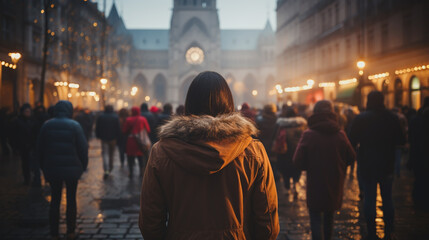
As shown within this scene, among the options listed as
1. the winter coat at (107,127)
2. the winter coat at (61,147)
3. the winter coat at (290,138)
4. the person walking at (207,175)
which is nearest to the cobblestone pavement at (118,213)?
the winter coat at (290,138)

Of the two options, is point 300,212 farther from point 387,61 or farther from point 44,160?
point 387,61

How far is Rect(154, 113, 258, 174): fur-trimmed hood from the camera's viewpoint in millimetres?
2129

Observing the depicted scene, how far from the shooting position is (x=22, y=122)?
390 inches

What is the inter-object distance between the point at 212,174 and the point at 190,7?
67579 mm

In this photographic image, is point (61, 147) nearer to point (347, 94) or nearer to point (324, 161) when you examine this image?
point (324, 161)

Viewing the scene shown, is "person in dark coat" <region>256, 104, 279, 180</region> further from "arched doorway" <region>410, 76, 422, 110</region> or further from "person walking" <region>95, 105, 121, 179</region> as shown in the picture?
"arched doorway" <region>410, 76, 422, 110</region>

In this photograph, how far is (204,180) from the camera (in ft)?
7.39

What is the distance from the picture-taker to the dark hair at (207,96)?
2.34 m

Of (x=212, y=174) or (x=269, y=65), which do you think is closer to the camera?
(x=212, y=174)

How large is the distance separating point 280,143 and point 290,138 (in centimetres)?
26

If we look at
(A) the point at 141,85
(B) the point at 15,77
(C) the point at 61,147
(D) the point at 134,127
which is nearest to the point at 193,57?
(A) the point at 141,85

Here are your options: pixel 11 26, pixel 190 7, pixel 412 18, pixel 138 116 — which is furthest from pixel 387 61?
pixel 190 7

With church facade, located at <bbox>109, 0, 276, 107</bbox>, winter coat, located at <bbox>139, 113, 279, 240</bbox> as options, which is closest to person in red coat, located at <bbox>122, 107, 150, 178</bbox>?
winter coat, located at <bbox>139, 113, 279, 240</bbox>

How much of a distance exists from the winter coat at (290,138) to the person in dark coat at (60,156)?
176 inches
